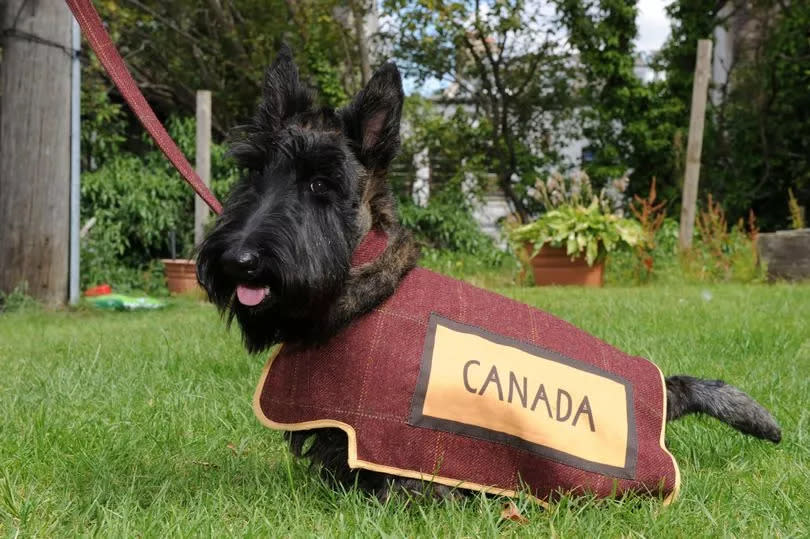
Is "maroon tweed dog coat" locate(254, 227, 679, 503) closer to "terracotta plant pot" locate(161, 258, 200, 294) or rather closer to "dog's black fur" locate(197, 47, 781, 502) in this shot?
"dog's black fur" locate(197, 47, 781, 502)

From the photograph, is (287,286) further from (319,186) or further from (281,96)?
(281,96)

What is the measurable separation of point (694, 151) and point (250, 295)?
33.4 feet

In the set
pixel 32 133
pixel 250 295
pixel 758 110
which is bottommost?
pixel 250 295

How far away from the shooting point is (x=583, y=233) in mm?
9742

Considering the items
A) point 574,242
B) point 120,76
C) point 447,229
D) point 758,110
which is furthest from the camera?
point 758,110

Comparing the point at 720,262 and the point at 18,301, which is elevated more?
the point at 720,262

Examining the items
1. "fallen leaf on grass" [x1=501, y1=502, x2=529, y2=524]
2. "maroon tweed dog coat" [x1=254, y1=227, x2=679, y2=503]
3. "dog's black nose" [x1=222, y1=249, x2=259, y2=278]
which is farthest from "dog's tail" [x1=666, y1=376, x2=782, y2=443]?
"dog's black nose" [x1=222, y1=249, x2=259, y2=278]

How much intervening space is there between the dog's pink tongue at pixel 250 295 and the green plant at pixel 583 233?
299 inches

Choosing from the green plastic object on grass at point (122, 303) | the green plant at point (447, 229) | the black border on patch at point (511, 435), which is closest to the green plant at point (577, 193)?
the green plant at point (447, 229)

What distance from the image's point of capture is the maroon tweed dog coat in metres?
2.49

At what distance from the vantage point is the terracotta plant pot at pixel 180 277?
1079 centimetres

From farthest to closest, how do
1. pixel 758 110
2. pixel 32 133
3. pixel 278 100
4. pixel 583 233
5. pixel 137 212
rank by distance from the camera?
pixel 758 110, pixel 137 212, pixel 583 233, pixel 32 133, pixel 278 100

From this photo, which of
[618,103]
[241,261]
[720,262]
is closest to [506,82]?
[618,103]

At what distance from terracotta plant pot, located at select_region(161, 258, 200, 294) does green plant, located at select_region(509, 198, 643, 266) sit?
14.4ft
